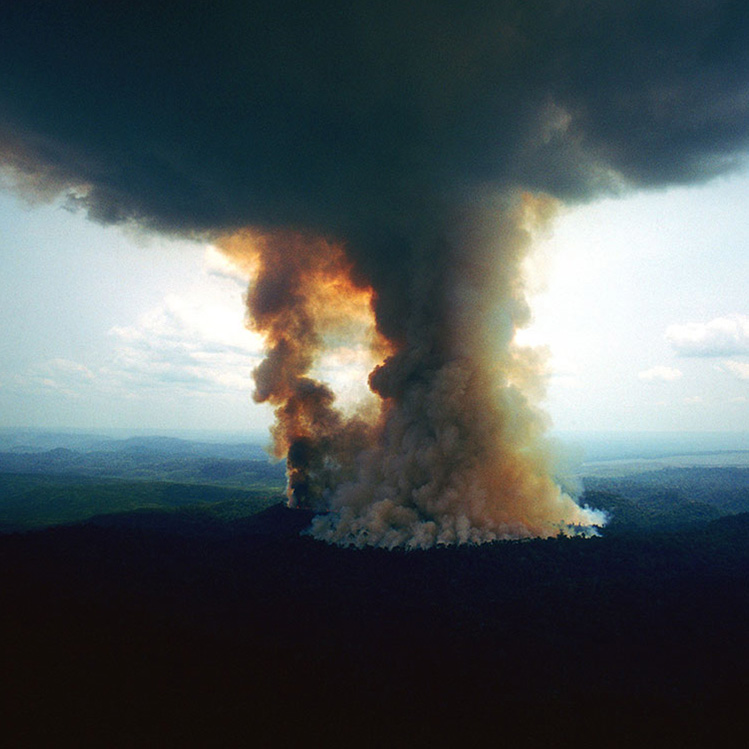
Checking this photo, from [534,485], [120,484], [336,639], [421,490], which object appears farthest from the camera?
[120,484]

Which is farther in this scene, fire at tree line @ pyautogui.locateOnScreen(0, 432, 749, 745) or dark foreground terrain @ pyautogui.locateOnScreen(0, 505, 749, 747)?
fire at tree line @ pyautogui.locateOnScreen(0, 432, 749, 745)

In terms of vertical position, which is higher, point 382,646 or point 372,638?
point 372,638

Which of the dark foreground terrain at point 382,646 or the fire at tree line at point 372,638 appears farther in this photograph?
the fire at tree line at point 372,638

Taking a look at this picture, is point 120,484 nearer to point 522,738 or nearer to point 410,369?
point 410,369

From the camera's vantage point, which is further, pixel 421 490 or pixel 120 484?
pixel 120 484

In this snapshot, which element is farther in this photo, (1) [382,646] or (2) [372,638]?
→ (2) [372,638]

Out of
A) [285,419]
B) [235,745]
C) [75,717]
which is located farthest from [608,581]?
[285,419]

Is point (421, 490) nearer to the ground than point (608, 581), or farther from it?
farther from it

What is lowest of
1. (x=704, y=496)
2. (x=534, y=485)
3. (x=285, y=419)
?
(x=704, y=496)
